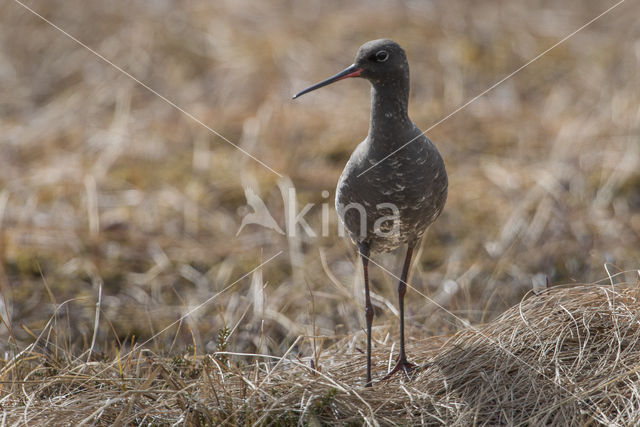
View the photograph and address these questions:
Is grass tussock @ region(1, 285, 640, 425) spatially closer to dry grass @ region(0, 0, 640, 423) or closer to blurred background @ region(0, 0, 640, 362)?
dry grass @ region(0, 0, 640, 423)

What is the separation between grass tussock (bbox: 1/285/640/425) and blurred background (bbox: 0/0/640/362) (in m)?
0.28

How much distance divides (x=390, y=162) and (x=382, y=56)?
522 mm

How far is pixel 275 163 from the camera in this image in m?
6.38

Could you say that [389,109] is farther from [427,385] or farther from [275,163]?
[275,163]

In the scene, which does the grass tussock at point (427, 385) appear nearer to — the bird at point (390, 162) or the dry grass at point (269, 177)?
the dry grass at point (269, 177)

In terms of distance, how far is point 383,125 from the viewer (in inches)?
127

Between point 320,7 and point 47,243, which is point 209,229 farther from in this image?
point 320,7

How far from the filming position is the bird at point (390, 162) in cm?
318

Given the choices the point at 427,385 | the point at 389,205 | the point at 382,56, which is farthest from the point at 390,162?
the point at 427,385

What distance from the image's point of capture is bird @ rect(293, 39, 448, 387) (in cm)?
318

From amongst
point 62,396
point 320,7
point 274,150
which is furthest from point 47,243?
point 320,7

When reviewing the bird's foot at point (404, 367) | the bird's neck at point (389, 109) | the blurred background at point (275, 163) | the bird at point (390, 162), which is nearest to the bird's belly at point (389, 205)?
the bird at point (390, 162)

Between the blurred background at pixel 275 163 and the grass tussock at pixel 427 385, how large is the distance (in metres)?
→ 0.28

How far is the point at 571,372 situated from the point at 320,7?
306 inches
